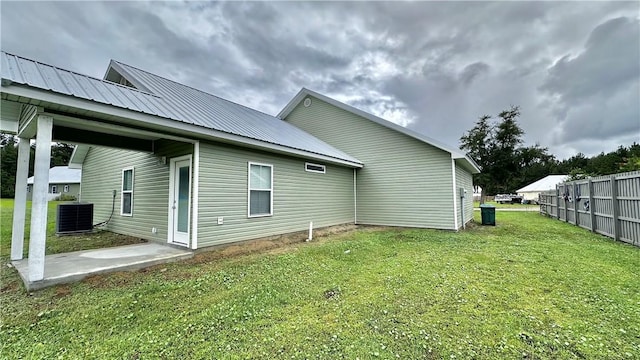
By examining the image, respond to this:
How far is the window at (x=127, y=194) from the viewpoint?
812 centimetres

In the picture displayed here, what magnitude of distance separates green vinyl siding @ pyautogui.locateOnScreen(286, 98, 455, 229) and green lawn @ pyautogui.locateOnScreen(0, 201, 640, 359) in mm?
4367

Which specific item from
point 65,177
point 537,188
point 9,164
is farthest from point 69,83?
point 9,164

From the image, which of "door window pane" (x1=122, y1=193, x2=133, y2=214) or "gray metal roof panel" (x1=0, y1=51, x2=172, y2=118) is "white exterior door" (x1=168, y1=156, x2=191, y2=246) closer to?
"gray metal roof panel" (x1=0, y1=51, x2=172, y2=118)

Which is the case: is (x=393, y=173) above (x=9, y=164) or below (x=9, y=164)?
below

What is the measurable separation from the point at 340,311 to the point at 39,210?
437 centimetres

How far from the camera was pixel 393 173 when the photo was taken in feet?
34.6

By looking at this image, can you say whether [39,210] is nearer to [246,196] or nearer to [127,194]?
[246,196]

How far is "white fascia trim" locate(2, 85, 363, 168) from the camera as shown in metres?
3.59

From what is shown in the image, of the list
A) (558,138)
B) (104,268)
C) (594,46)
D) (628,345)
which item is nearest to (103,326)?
(104,268)

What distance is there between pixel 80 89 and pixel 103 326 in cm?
383

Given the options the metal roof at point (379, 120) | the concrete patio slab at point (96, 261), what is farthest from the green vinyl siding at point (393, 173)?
the concrete patio slab at point (96, 261)

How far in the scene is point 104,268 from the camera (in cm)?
445

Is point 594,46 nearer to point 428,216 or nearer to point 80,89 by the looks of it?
point 428,216

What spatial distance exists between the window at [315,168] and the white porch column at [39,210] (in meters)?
6.15
